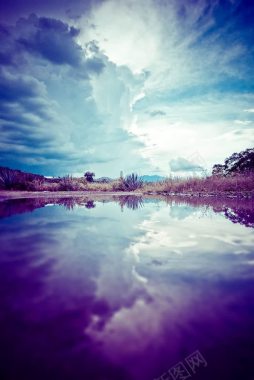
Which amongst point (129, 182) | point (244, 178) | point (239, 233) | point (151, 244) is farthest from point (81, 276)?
point (129, 182)

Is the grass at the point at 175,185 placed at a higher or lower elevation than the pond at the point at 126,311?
higher

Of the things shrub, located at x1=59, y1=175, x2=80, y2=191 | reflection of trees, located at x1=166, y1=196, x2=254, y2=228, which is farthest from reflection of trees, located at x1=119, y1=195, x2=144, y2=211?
shrub, located at x1=59, y1=175, x2=80, y2=191

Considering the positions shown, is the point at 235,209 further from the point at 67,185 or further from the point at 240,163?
the point at 240,163

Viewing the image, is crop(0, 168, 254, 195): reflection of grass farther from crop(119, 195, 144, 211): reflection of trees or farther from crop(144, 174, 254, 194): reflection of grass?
crop(119, 195, 144, 211): reflection of trees

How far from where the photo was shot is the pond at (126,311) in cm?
121

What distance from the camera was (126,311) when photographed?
5.55 feet

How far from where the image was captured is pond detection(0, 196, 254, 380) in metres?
1.21

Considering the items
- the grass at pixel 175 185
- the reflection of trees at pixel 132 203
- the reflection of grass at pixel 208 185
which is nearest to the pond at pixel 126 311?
the reflection of trees at pixel 132 203

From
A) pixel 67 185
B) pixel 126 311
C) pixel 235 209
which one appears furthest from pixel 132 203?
pixel 67 185

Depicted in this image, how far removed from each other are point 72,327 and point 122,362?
403 millimetres

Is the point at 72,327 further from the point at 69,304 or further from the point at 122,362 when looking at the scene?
the point at 122,362

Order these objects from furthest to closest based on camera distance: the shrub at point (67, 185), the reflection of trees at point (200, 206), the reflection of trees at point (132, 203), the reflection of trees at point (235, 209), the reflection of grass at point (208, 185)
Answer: the shrub at point (67, 185)
the reflection of grass at point (208, 185)
the reflection of trees at point (132, 203)
the reflection of trees at point (200, 206)
the reflection of trees at point (235, 209)

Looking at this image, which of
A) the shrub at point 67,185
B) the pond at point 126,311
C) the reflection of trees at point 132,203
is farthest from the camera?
the shrub at point 67,185

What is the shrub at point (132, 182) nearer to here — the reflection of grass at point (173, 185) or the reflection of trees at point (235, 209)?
the reflection of grass at point (173, 185)
